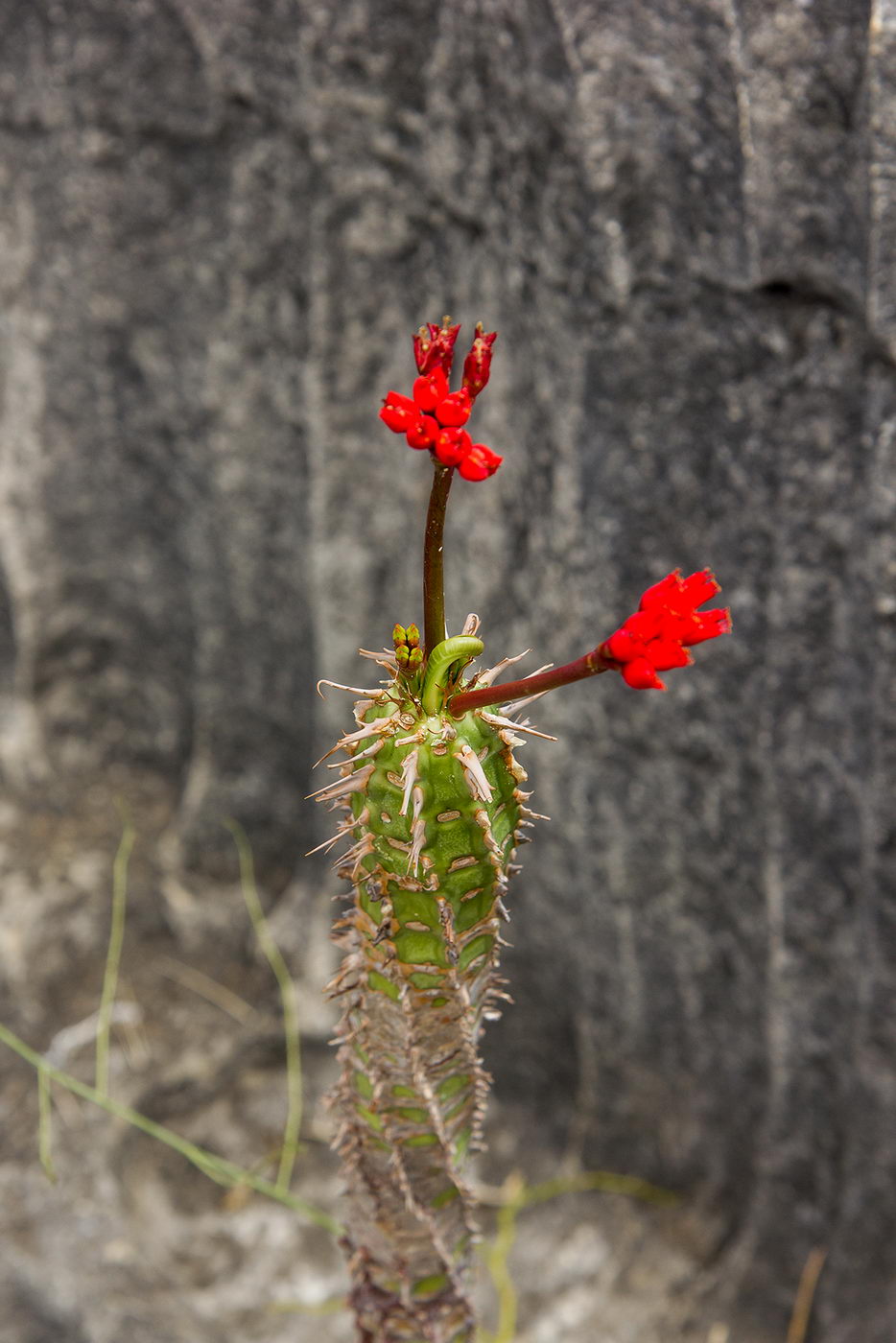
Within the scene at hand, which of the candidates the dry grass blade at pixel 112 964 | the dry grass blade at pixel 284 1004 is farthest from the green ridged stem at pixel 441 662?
the dry grass blade at pixel 284 1004

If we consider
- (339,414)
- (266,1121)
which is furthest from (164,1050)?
(339,414)

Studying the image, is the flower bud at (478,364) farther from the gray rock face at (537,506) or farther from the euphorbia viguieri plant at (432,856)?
the gray rock face at (537,506)

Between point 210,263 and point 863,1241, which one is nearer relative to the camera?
point 863,1241

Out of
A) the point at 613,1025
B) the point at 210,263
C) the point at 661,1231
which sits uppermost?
the point at 210,263

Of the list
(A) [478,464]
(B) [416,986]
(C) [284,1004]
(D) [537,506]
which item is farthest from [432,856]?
(C) [284,1004]

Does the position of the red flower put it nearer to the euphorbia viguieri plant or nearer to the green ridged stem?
the euphorbia viguieri plant

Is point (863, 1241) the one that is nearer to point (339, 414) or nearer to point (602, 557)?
point (602, 557)
